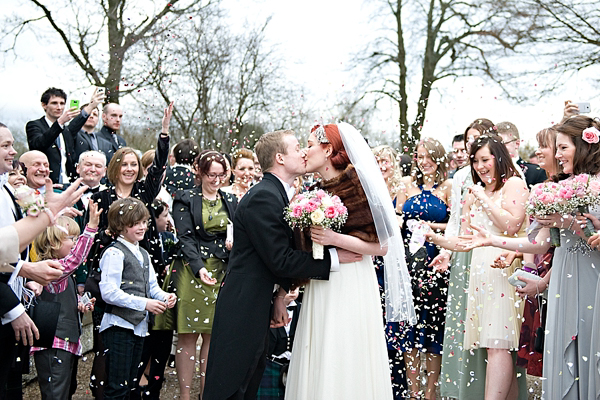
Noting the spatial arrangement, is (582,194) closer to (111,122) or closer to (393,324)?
(393,324)

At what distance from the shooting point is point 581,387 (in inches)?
174

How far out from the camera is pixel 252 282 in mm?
4285

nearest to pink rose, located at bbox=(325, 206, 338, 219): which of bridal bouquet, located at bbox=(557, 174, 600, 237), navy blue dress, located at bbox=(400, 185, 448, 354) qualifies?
bridal bouquet, located at bbox=(557, 174, 600, 237)

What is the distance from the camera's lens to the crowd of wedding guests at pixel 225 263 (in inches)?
177

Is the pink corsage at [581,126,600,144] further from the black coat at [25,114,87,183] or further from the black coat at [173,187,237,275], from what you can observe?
the black coat at [25,114,87,183]

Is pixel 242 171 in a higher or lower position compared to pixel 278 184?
higher

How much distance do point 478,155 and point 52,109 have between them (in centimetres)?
508

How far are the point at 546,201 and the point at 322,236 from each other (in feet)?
5.36

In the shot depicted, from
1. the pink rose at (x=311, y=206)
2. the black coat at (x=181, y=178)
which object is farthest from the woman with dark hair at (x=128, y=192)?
the pink rose at (x=311, y=206)

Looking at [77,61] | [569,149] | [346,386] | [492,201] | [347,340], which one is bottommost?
[346,386]

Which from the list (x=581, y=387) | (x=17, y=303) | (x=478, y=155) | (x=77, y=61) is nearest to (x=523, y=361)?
(x=581, y=387)

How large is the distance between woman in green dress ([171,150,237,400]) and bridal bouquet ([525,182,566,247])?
2.97 meters

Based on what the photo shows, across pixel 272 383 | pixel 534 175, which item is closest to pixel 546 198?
pixel 272 383

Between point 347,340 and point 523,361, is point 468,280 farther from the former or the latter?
point 347,340
